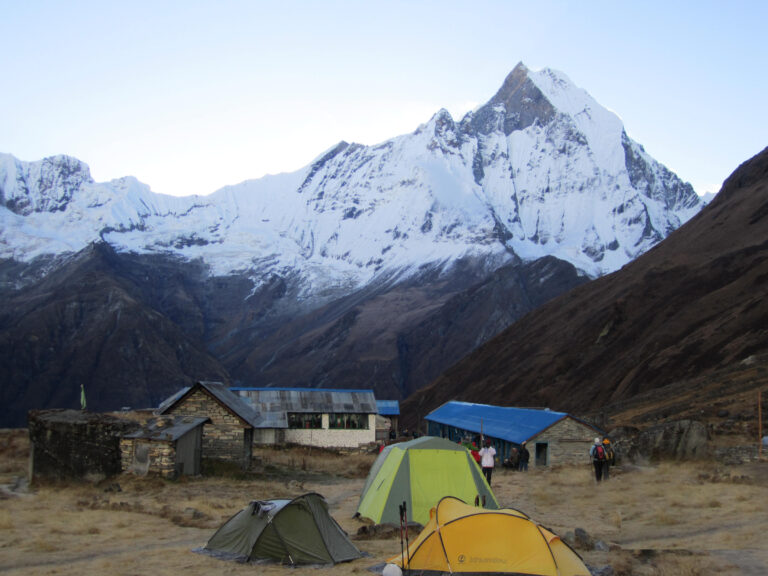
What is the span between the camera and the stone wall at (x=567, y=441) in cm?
3981

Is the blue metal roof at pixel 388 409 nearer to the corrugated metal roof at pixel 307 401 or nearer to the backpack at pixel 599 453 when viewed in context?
the corrugated metal roof at pixel 307 401

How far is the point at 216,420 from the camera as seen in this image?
3288 centimetres

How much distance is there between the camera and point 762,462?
92.6 ft

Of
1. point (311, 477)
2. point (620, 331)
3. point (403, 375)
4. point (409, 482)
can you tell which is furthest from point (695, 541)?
point (403, 375)

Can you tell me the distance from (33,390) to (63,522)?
6046 inches

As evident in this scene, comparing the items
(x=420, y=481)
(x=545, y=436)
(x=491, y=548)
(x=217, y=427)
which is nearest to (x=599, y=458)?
(x=420, y=481)

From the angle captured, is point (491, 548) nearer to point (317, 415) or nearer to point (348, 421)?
point (317, 415)

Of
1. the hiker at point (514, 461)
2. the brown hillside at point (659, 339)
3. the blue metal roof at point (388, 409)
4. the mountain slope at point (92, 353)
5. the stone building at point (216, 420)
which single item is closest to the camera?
the stone building at point (216, 420)

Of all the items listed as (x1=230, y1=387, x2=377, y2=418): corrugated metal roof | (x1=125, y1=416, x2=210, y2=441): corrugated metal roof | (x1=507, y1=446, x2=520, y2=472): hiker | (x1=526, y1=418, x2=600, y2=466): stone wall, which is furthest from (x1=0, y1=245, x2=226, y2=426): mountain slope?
(x1=125, y1=416, x2=210, y2=441): corrugated metal roof

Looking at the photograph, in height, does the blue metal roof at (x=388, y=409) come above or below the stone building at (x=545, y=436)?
above

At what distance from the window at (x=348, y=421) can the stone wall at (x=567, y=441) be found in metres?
18.8

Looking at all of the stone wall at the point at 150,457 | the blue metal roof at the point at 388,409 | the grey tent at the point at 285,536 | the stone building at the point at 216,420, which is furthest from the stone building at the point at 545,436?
the blue metal roof at the point at 388,409

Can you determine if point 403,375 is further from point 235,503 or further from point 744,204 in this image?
point 235,503

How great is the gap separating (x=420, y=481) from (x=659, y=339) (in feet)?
200
